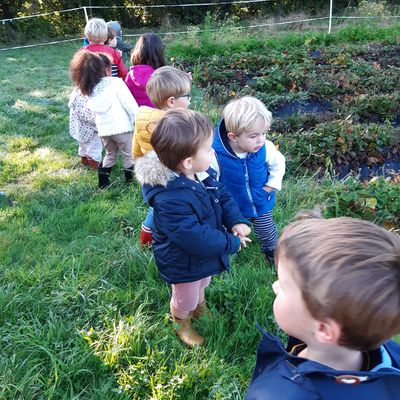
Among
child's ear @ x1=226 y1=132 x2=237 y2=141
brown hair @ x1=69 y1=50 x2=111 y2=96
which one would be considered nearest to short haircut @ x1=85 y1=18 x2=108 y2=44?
brown hair @ x1=69 y1=50 x2=111 y2=96

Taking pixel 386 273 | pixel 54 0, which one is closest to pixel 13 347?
pixel 386 273

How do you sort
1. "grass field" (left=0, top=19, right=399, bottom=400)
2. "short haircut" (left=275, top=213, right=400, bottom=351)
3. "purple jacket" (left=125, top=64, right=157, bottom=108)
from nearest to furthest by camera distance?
"short haircut" (left=275, top=213, right=400, bottom=351) < "grass field" (left=0, top=19, right=399, bottom=400) < "purple jacket" (left=125, top=64, right=157, bottom=108)

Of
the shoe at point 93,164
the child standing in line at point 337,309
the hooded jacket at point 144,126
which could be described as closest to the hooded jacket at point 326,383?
the child standing in line at point 337,309

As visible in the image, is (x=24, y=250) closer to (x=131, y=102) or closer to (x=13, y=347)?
(x=13, y=347)

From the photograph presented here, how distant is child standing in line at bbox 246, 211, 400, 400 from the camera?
1.04 meters

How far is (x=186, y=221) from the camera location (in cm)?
216

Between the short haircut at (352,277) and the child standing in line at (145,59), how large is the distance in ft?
11.5

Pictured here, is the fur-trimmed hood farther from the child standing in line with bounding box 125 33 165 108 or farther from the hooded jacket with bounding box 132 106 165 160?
the child standing in line with bounding box 125 33 165 108

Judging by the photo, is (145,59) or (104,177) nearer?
(145,59)

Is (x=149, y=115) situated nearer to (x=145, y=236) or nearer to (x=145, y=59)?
(x=145, y=236)

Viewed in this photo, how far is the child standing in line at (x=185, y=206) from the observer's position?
213cm

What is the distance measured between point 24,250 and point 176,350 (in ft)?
5.38

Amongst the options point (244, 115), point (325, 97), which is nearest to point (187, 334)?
point (244, 115)

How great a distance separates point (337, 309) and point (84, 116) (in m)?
4.06
